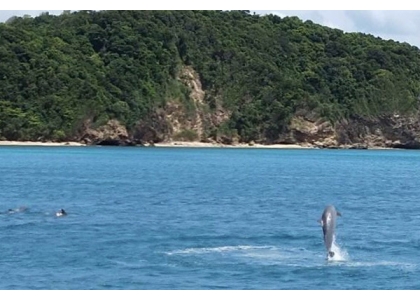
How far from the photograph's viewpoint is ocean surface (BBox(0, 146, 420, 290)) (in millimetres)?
30094

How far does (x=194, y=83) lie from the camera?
171m

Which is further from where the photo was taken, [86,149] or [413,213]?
[86,149]

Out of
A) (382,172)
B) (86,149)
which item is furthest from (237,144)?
(382,172)

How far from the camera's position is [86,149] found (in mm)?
144500

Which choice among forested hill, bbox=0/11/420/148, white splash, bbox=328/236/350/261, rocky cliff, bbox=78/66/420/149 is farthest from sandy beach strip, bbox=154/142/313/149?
white splash, bbox=328/236/350/261

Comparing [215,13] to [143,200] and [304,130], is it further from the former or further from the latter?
[143,200]

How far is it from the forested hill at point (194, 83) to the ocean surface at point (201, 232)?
6333cm

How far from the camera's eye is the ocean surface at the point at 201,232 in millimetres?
30094

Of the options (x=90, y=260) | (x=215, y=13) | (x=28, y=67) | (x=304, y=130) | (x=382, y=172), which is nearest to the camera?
(x=90, y=260)

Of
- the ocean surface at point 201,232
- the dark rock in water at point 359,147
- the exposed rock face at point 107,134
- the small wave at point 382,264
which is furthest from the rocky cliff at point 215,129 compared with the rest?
the small wave at point 382,264

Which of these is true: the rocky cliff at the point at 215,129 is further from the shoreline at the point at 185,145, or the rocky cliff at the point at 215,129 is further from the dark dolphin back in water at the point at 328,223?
the dark dolphin back in water at the point at 328,223

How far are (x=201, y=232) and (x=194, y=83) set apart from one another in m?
130

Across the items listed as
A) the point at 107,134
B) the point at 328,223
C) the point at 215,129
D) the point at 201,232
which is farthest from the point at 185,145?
the point at 328,223

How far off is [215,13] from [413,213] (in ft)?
485
